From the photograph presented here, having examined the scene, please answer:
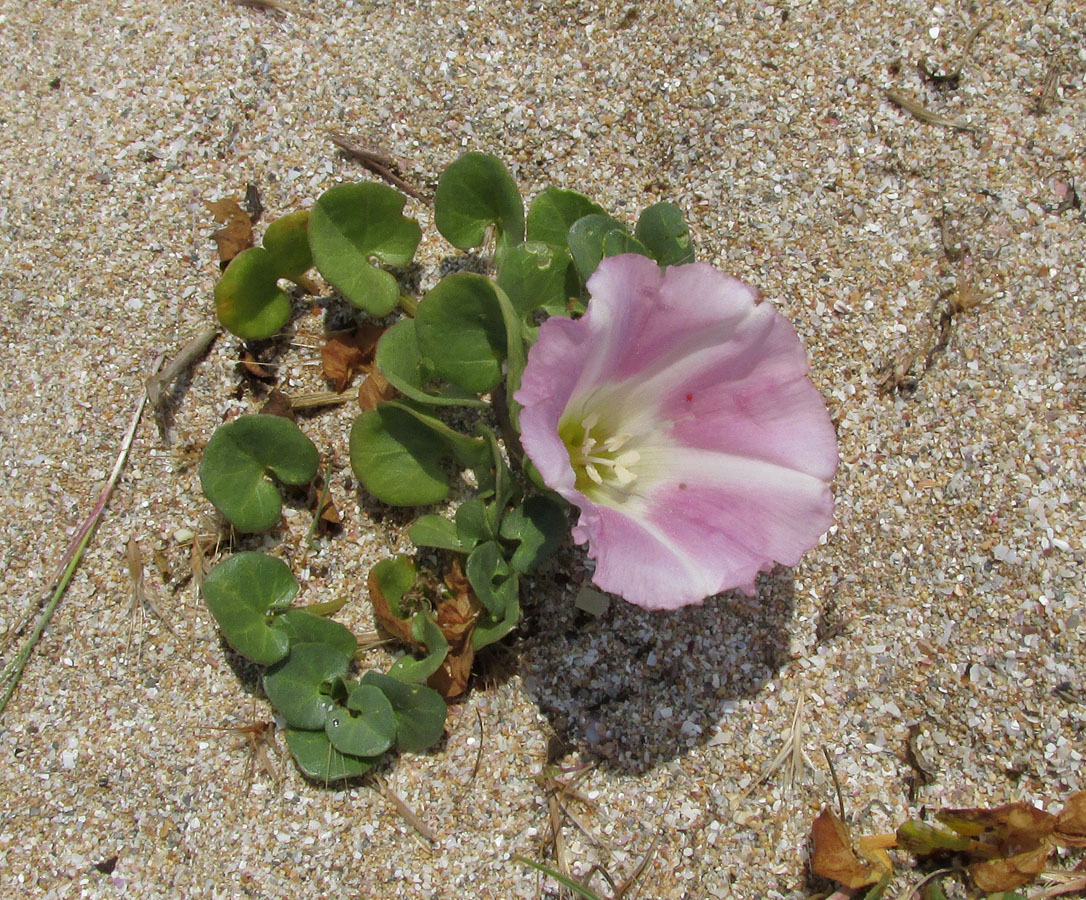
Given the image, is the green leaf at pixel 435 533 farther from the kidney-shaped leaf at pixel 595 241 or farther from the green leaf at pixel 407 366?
the kidney-shaped leaf at pixel 595 241

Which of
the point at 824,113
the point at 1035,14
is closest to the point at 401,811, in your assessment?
the point at 824,113

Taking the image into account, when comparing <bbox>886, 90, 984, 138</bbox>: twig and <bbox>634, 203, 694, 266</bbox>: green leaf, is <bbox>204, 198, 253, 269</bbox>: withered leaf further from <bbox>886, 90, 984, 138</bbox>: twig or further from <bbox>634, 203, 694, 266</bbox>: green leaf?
<bbox>886, 90, 984, 138</bbox>: twig

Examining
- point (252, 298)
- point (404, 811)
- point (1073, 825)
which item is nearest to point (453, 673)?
point (404, 811)

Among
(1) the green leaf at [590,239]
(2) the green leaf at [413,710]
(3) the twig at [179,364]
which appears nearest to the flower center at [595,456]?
(1) the green leaf at [590,239]

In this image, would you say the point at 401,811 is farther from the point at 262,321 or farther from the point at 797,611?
the point at 262,321

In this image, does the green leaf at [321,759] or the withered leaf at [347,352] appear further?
the withered leaf at [347,352]

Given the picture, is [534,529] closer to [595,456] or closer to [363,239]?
[595,456]
